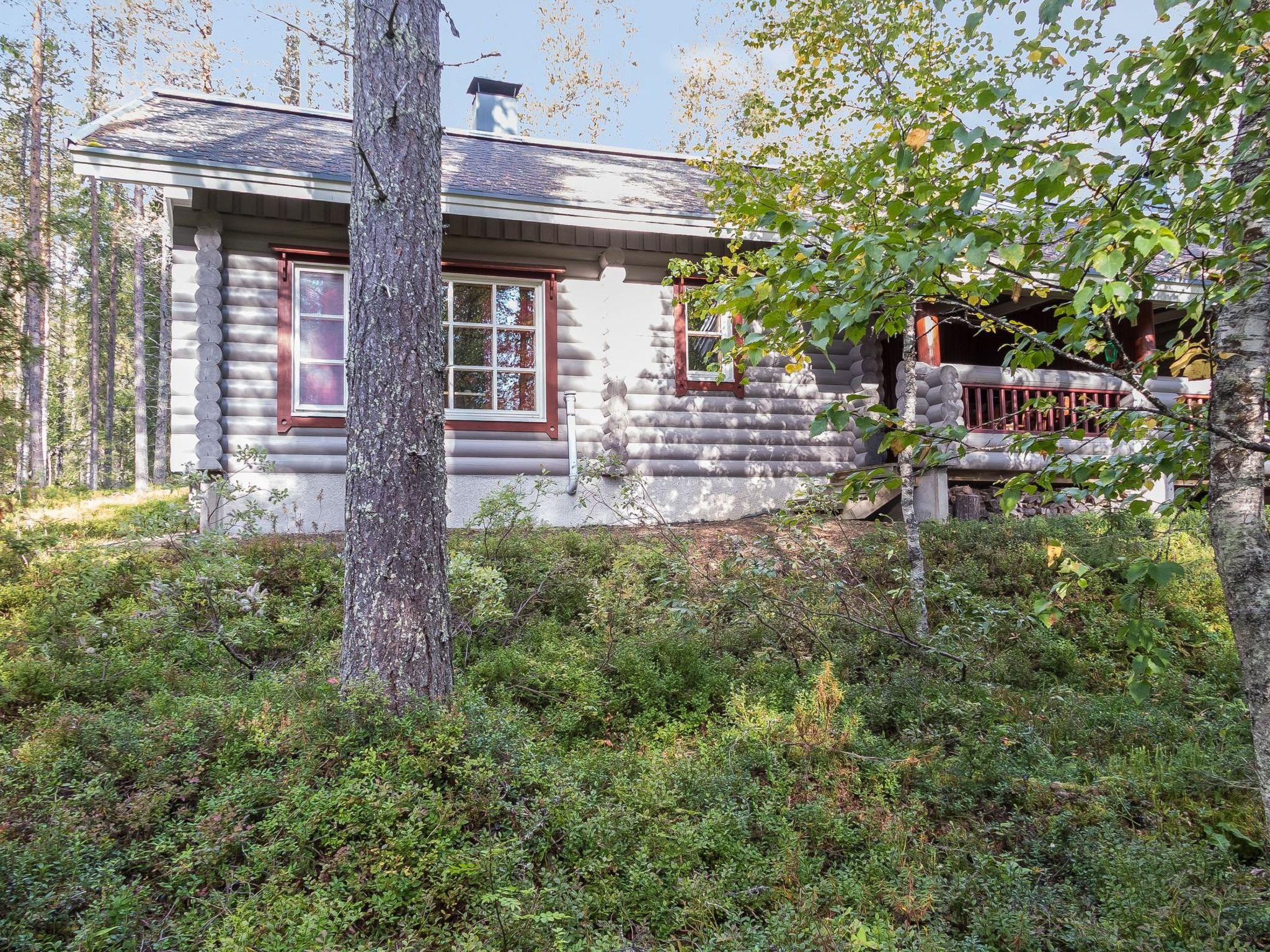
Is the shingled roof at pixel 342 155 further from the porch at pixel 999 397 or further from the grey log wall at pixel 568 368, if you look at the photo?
the porch at pixel 999 397

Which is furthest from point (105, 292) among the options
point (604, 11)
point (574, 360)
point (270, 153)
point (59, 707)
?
point (59, 707)

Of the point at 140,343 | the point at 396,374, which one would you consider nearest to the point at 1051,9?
the point at 396,374

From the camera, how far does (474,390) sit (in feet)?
30.9

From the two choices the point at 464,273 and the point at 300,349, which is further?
the point at 464,273

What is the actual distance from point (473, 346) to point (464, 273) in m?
0.88

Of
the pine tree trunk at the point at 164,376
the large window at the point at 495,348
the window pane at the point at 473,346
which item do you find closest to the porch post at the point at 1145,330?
the large window at the point at 495,348

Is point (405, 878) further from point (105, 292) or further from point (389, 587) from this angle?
point (105, 292)

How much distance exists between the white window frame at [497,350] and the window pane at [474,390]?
0.04m

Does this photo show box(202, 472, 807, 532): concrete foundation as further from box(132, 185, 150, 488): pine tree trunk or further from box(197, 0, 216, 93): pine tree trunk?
box(197, 0, 216, 93): pine tree trunk

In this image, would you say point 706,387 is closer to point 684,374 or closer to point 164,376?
point 684,374

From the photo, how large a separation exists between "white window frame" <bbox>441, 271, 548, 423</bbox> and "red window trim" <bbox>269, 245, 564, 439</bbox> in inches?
1.3

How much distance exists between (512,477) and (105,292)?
24130 mm

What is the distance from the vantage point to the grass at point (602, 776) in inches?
120

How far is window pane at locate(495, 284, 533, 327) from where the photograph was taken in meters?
9.58
